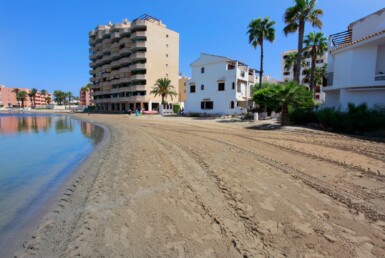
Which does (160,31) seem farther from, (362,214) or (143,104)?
(362,214)

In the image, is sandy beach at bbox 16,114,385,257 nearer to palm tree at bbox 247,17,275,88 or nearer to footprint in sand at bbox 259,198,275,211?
footprint in sand at bbox 259,198,275,211

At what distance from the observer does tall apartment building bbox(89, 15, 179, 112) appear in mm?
62562

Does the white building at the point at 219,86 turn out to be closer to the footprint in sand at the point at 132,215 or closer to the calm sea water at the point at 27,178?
the calm sea water at the point at 27,178

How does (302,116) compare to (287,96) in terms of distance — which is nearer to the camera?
(287,96)

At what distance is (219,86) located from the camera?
39.1 metres

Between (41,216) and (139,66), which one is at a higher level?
(139,66)

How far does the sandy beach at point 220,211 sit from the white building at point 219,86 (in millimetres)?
29816

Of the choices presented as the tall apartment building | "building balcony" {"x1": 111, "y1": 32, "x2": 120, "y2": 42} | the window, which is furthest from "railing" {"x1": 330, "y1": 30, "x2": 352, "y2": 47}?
"building balcony" {"x1": 111, "y1": 32, "x2": 120, "y2": 42}

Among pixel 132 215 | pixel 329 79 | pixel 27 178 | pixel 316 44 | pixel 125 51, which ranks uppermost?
pixel 125 51

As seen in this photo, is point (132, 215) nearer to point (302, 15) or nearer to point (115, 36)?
point (302, 15)

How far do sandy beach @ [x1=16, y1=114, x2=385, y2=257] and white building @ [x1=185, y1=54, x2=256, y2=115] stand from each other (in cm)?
2982

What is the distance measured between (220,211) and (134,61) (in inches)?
2613

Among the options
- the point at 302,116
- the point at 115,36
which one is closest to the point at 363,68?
the point at 302,116

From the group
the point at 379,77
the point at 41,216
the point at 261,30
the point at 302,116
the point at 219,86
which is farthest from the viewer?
the point at 219,86
